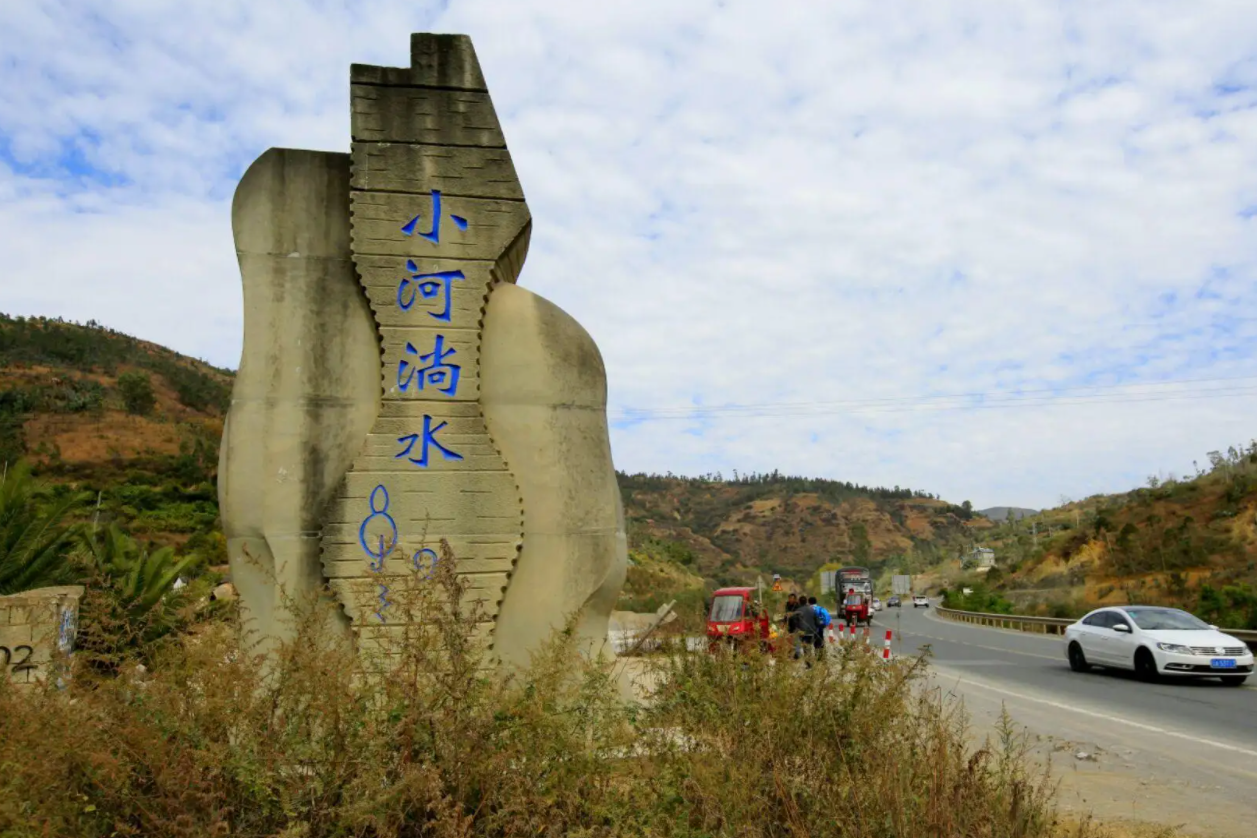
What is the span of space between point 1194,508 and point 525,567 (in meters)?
40.0

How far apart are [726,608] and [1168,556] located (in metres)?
21.1

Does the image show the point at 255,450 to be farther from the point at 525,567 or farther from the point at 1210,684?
the point at 1210,684

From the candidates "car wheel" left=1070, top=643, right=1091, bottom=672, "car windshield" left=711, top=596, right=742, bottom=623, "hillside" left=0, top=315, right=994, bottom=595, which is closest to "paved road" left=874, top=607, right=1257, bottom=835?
"car wheel" left=1070, top=643, right=1091, bottom=672

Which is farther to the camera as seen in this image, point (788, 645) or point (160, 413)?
point (160, 413)

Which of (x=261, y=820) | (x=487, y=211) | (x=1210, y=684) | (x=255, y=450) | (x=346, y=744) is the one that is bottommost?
(x=1210, y=684)

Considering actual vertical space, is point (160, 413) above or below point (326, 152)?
above

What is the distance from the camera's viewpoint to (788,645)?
548 cm

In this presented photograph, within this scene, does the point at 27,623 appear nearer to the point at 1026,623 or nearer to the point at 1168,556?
the point at 1026,623

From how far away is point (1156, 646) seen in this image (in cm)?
1445

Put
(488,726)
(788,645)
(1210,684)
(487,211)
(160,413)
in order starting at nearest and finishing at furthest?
(488,726)
(788,645)
(487,211)
(1210,684)
(160,413)

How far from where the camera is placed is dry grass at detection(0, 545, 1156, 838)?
11.5ft

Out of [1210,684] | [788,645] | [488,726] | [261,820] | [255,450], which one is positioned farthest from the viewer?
[1210,684]

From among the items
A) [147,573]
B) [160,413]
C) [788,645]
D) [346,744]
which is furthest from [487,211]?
[160,413]

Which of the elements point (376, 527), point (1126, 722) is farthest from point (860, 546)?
point (376, 527)
